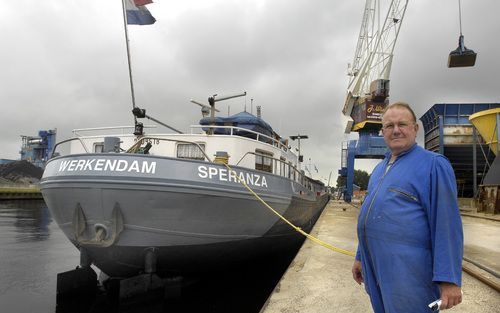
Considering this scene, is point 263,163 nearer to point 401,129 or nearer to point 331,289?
point 331,289

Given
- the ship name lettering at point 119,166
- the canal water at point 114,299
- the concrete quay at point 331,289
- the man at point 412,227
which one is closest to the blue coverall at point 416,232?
the man at point 412,227

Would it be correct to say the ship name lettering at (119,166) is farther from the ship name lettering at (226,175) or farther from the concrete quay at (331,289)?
the concrete quay at (331,289)

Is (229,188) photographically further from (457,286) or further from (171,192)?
(457,286)

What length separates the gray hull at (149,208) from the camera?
20.1ft

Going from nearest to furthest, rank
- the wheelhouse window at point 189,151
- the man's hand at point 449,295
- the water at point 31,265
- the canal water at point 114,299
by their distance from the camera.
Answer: the man's hand at point 449,295 < the canal water at point 114,299 < the water at point 31,265 < the wheelhouse window at point 189,151

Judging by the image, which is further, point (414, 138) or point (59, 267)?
point (59, 267)

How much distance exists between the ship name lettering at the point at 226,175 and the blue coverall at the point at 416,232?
→ 4.41 meters

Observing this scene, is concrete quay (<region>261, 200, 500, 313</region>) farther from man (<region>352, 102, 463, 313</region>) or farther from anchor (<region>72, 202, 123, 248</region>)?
anchor (<region>72, 202, 123, 248</region>)

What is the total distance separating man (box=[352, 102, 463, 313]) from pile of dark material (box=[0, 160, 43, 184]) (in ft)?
195

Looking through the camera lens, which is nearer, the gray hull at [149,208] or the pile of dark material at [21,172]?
the gray hull at [149,208]

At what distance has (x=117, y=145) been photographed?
275 inches

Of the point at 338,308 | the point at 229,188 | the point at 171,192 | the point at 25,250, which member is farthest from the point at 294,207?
the point at 25,250

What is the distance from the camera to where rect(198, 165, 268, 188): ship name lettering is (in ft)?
21.2

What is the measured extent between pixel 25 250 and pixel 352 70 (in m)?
56.6
